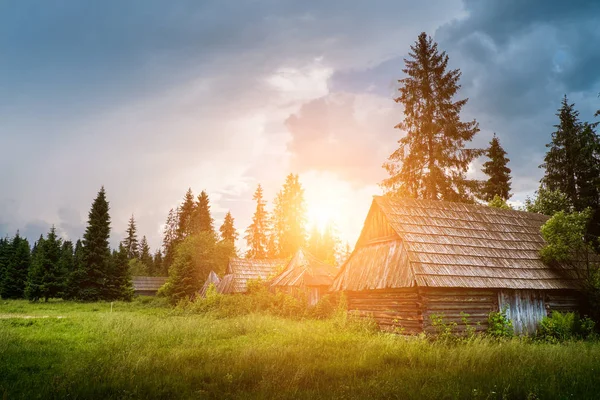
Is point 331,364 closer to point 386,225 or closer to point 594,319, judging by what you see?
point 386,225

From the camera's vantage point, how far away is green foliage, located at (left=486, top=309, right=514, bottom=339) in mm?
16844

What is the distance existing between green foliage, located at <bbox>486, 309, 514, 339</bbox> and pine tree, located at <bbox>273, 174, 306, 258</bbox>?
1703 inches

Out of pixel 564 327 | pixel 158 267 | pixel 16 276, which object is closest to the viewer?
pixel 564 327

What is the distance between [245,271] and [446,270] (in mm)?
27200

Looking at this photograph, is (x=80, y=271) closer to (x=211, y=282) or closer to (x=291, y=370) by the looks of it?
(x=211, y=282)

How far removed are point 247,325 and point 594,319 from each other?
16.8m

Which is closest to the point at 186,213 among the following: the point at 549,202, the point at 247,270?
the point at 247,270

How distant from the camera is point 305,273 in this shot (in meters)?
31.5

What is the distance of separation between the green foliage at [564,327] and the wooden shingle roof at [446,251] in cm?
147

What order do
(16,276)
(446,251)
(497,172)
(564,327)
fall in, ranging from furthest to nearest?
(16,276)
(497,172)
(446,251)
(564,327)

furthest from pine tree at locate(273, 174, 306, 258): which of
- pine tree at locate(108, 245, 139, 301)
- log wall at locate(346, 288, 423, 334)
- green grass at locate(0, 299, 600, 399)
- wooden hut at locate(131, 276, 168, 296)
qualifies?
green grass at locate(0, 299, 600, 399)

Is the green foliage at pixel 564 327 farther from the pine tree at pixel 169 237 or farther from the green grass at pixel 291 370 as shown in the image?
the pine tree at pixel 169 237

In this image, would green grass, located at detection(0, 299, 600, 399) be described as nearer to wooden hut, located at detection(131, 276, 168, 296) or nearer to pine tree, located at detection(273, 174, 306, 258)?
pine tree, located at detection(273, 174, 306, 258)

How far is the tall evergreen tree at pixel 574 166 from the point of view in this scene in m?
31.6
